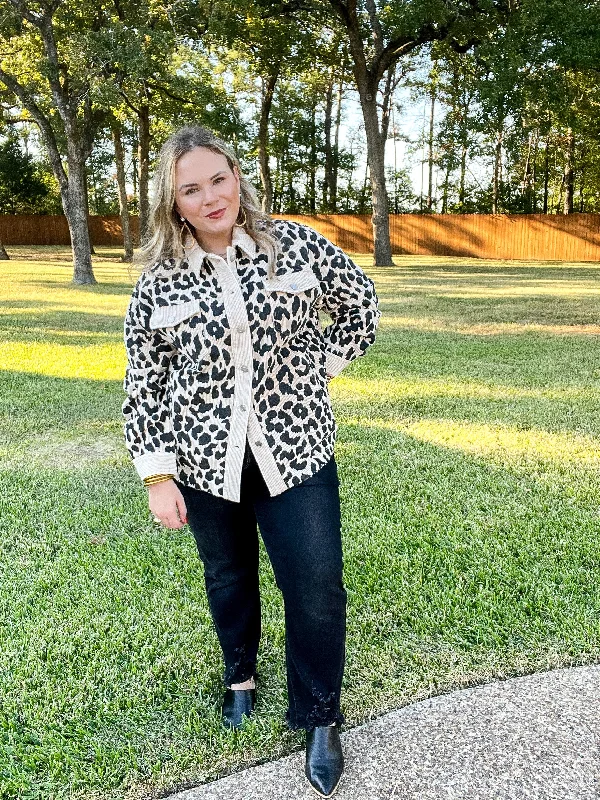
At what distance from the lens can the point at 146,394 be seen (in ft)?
7.20

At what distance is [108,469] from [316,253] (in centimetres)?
343

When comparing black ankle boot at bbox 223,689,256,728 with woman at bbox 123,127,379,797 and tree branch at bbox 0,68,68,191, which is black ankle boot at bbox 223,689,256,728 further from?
tree branch at bbox 0,68,68,191

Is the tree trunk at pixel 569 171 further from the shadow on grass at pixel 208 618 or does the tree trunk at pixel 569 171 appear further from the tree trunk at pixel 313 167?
the shadow on grass at pixel 208 618

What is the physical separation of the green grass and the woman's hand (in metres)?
0.75

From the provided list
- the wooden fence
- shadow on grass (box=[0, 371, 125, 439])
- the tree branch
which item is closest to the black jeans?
shadow on grass (box=[0, 371, 125, 439])

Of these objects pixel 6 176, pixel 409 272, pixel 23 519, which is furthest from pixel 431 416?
pixel 6 176

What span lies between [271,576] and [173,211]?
6.50ft

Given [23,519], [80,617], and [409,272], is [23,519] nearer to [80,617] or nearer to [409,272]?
[80,617]

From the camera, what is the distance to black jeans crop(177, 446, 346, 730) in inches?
80.8

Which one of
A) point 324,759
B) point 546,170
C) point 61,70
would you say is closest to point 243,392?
point 324,759

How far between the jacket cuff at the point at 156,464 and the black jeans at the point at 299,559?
3.9 inches

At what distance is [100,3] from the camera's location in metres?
22.4

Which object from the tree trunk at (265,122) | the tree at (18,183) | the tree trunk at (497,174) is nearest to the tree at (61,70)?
the tree trunk at (265,122)

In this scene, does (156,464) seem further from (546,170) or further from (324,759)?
(546,170)
